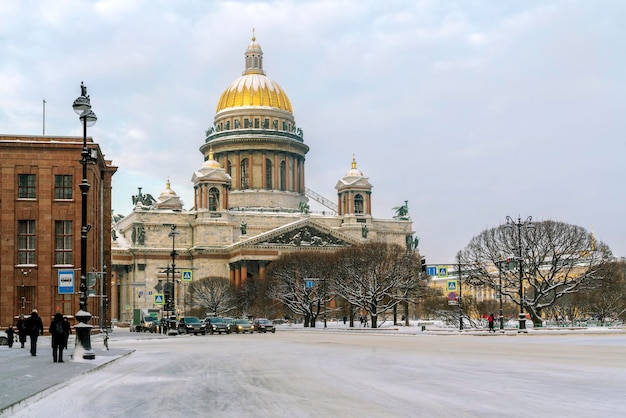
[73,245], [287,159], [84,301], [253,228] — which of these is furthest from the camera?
[287,159]

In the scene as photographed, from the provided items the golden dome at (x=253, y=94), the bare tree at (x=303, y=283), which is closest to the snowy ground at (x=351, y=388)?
the bare tree at (x=303, y=283)

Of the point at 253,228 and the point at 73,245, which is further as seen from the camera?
the point at 253,228

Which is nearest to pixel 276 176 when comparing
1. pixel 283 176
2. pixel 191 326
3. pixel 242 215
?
pixel 283 176

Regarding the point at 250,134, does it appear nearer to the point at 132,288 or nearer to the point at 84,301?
the point at 132,288

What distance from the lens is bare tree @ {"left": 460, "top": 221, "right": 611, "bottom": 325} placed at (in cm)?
7212

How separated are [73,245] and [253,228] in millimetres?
74634

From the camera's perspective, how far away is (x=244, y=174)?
144m

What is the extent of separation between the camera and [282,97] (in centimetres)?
14850

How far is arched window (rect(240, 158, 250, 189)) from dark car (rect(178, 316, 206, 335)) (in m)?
70.7

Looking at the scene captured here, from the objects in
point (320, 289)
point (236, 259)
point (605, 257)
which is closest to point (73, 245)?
point (320, 289)

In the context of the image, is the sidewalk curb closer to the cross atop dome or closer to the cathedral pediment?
the cathedral pediment

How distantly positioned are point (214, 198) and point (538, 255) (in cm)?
6668

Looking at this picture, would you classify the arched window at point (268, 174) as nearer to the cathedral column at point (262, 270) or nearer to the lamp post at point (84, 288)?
the cathedral column at point (262, 270)

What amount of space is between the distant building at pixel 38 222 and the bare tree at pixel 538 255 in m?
32.8
